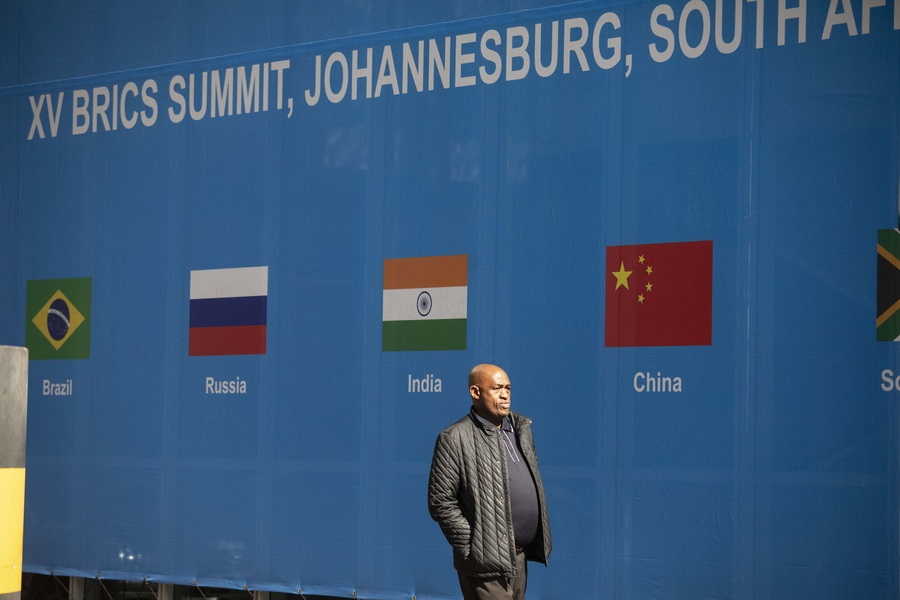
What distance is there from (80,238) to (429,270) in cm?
227

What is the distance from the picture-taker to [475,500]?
429 cm

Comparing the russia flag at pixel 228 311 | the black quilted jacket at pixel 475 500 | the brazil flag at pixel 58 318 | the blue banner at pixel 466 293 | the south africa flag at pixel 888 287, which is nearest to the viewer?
the black quilted jacket at pixel 475 500

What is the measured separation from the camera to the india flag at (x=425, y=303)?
6.12 meters

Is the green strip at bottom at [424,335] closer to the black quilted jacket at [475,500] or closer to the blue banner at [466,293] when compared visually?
the blue banner at [466,293]

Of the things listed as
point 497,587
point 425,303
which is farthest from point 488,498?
point 425,303

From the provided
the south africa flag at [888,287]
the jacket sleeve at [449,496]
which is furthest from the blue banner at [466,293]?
the jacket sleeve at [449,496]

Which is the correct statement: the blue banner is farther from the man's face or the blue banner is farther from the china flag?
the man's face

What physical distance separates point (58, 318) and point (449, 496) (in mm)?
3824

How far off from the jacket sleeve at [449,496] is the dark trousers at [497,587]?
0.37 feet

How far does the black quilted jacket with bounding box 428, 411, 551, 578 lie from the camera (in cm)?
427

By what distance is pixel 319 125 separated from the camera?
6629 millimetres

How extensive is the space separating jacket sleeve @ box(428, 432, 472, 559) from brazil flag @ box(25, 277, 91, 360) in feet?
11.6

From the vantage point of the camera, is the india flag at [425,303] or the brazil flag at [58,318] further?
the brazil flag at [58,318]

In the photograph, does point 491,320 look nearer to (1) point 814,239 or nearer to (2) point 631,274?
(2) point 631,274
